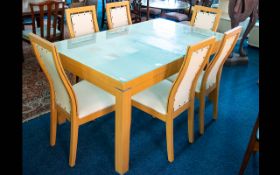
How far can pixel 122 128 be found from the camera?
5.62 feet

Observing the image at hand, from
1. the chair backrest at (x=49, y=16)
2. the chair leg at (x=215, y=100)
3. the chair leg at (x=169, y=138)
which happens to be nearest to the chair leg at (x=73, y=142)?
the chair leg at (x=169, y=138)

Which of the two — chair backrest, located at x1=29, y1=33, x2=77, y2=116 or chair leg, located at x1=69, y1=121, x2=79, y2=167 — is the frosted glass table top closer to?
chair backrest, located at x1=29, y1=33, x2=77, y2=116

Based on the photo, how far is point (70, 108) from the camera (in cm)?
175

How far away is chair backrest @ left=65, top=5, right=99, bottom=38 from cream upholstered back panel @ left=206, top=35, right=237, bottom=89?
1.14 metres

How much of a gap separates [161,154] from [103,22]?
11.5 ft

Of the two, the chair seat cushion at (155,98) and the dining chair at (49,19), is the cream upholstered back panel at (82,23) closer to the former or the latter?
the dining chair at (49,19)

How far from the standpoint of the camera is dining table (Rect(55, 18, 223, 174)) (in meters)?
1.66

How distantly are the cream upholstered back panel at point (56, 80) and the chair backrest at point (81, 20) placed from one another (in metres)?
0.74

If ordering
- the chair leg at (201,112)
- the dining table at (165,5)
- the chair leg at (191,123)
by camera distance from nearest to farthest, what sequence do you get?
the chair leg at (191,123), the chair leg at (201,112), the dining table at (165,5)

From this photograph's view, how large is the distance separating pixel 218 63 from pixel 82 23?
1.24m

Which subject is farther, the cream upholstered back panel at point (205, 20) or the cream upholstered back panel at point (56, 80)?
the cream upholstered back panel at point (205, 20)

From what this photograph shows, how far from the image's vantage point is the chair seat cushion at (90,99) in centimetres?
179

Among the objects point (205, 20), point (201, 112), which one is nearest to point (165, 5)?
point (205, 20)
